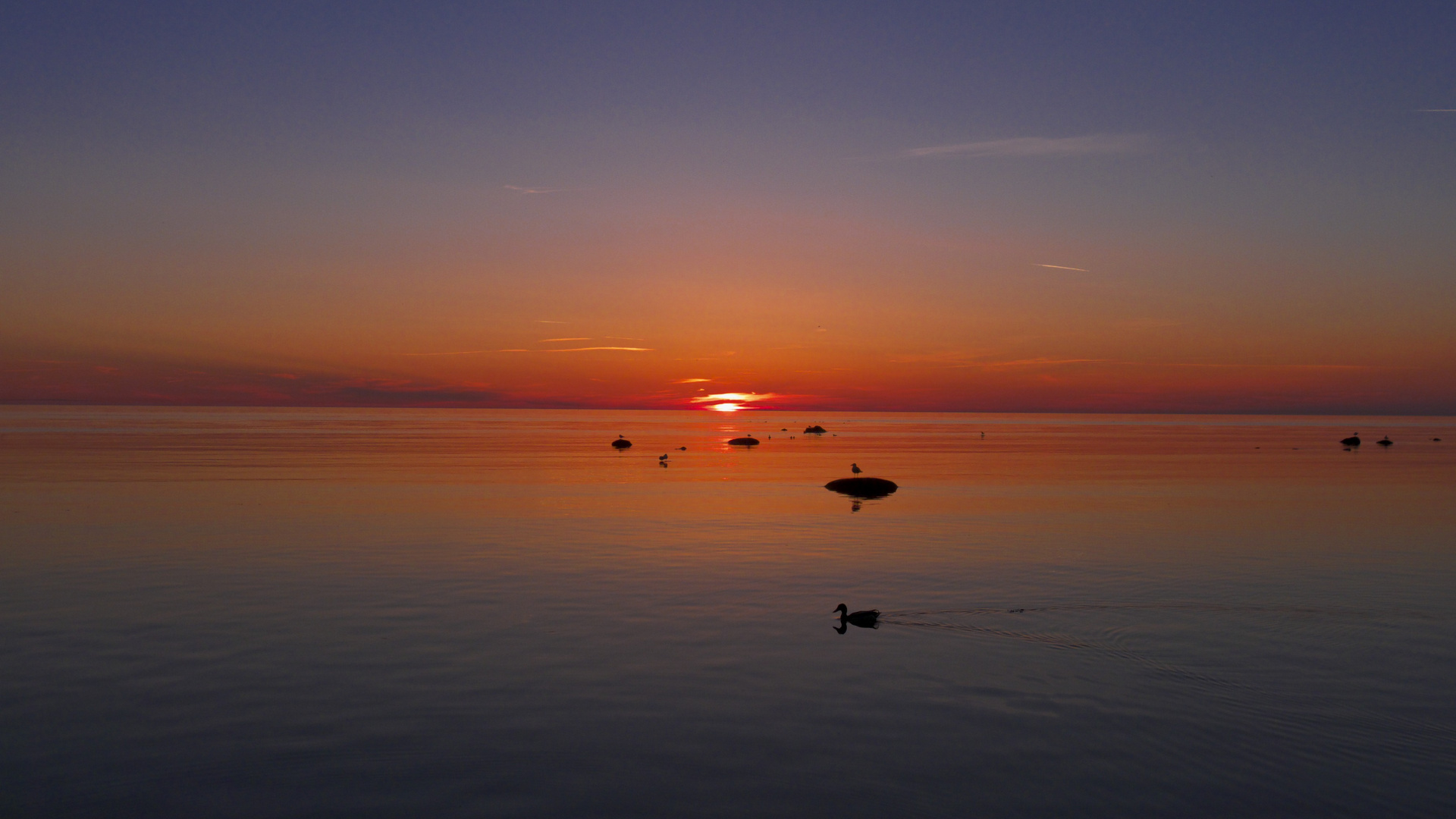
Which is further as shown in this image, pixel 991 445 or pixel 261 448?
pixel 991 445

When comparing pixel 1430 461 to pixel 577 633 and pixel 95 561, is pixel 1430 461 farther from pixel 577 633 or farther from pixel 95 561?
pixel 95 561

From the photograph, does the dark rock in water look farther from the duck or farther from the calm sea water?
the duck

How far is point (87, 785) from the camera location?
1002 cm

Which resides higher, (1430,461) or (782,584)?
(1430,461)

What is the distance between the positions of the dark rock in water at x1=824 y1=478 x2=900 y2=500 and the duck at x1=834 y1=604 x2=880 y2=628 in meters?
24.6

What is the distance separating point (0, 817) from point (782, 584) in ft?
49.9

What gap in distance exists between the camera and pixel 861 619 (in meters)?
17.6

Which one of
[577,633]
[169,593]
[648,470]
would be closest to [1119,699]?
[577,633]

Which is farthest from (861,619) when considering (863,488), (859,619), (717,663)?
(863,488)

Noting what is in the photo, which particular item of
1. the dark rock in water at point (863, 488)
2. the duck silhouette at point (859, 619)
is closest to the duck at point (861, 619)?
the duck silhouette at point (859, 619)

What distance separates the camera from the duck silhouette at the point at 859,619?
690 inches

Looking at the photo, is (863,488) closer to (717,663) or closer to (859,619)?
(859,619)

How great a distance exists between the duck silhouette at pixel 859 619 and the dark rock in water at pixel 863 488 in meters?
24.6

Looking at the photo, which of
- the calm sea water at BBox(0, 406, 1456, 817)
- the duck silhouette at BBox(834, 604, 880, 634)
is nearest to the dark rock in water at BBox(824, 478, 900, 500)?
the calm sea water at BBox(0, 406, 1456, 817)
